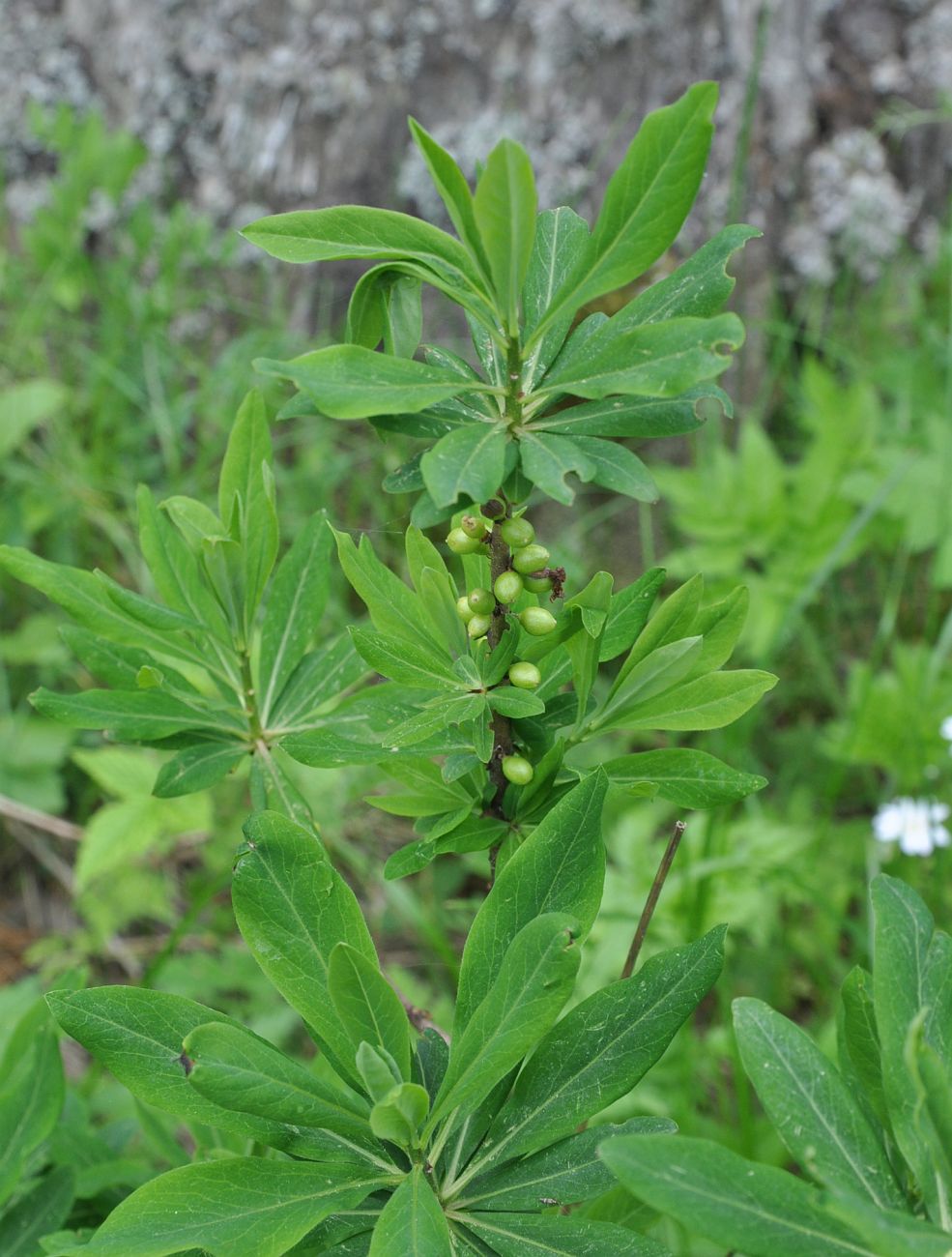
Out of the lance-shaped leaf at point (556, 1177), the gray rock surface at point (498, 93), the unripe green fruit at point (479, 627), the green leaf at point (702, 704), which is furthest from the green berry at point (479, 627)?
the gray rock surface at point (498, 93)

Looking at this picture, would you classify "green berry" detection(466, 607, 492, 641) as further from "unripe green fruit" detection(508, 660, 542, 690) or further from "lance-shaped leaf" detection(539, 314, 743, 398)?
"lance-shaped leaf" detection(539, 314, 743, 398)

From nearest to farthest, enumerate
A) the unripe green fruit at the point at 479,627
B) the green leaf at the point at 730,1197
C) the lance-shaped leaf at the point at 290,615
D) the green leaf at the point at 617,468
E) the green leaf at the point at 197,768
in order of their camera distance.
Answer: the green leaf at the point at 730,1197 < the green leaf at the point at 617,468 < the unripe green fruit at the point at 479,627 < the green leaf at the point at 197,768 < the lance-shaped leaf at the point at 290,615

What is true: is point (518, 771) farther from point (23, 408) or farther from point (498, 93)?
point (498, 93)

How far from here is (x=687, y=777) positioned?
0.78m

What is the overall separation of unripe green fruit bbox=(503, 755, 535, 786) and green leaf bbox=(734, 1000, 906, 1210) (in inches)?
8.1

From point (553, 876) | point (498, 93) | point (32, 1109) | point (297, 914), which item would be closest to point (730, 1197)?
point (553, 876)

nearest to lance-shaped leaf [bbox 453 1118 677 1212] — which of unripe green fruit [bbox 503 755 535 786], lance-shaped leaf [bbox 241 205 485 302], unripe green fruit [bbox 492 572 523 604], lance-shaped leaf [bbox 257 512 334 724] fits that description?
unripe green fruit [bbox 503 755 535 786]

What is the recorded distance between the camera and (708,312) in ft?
2.31

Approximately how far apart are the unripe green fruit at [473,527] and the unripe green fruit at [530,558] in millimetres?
27

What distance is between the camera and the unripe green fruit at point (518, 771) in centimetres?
77

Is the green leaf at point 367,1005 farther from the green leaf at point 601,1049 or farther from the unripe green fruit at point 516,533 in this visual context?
the unripe green fruit at point 516,533

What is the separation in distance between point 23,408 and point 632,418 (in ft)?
8.79

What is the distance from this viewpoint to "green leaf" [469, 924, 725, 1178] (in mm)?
698

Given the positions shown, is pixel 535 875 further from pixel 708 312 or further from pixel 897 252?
pixel 897 252
